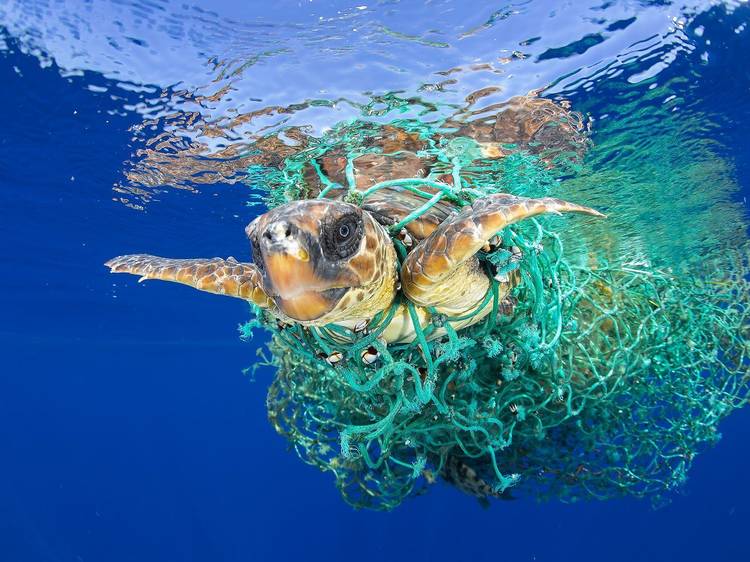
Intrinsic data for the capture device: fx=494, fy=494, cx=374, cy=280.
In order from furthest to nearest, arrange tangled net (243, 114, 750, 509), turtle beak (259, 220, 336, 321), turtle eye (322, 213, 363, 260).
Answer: tangled net (243, 114, 750, 509)
turtle eye (322, 213, 363, 260)
turtle beak (259, 220, 336, 321)

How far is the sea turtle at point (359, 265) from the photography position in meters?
1.89

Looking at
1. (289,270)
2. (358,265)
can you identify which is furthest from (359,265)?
(289,270)

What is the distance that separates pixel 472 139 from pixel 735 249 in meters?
8.75

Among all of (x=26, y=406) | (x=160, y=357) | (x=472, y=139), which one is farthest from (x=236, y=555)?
(x=26, y=406)

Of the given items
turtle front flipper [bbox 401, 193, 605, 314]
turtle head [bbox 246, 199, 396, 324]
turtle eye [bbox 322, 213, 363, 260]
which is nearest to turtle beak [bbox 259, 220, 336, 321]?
turtle head [bbox 246, 199, 396, 324]

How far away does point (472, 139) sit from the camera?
5738mm

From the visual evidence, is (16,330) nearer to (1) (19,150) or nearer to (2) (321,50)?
(1) (19,150)

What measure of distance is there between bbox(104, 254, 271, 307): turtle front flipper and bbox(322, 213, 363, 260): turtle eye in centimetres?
65

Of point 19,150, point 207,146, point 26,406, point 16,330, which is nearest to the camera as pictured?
point 207,146

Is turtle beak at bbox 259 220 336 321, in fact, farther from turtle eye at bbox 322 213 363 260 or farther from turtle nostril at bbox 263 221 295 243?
turtle eye at bbox 322 213 363 260

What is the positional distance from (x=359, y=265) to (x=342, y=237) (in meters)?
0.14

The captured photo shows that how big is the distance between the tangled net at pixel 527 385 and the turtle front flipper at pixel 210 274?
0.34m

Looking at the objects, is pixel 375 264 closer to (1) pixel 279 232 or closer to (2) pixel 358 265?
(2) pixel 358 265

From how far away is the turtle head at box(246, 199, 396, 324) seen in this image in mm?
1847
